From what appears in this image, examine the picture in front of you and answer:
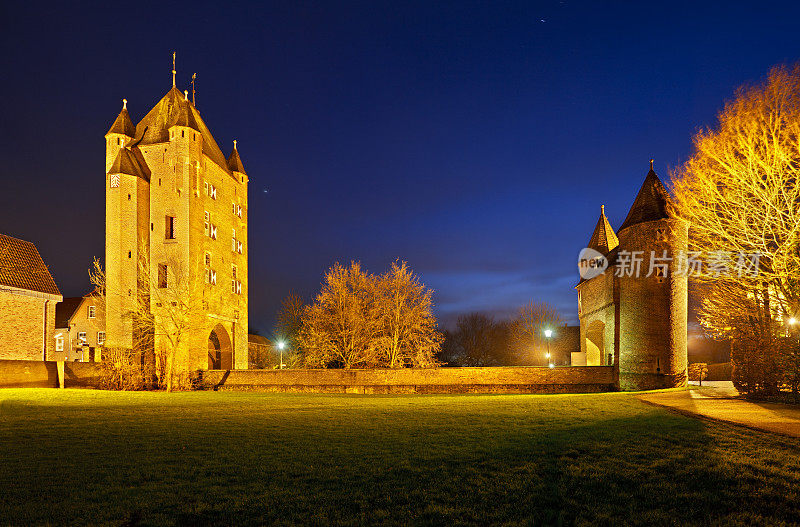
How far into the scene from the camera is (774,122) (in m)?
17.6

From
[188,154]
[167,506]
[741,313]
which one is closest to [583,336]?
[741,313]

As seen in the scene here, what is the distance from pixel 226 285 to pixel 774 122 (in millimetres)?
38975

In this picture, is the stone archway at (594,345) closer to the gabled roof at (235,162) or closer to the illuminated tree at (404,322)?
the illuminated tree at (404,322)

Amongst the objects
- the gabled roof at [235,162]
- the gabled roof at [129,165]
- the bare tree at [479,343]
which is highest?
the gabled roof at [235,162]

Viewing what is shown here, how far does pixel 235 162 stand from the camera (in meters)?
49.6

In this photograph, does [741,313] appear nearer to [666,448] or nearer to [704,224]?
[704,224]

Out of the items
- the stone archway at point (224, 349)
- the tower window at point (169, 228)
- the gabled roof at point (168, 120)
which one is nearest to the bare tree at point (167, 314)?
the tower window at point (169, 228)

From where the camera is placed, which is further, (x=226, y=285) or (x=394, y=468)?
(x=226, y=285)

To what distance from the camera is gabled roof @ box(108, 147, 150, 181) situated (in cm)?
3997

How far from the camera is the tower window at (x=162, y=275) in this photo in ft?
131

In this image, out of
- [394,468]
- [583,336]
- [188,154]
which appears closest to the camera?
[394,468]

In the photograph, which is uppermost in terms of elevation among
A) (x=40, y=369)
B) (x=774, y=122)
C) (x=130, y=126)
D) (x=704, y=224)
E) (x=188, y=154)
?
(x=130, y=126)

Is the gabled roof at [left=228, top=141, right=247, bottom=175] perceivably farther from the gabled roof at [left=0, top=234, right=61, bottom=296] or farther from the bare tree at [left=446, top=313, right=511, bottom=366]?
the bare tree at [left=446, top=313, right=511, bottom=366]

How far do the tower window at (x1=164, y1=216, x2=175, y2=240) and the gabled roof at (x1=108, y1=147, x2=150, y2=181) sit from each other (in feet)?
12.7
